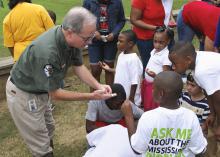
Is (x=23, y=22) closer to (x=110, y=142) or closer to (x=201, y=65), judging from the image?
(x=110, y=142)

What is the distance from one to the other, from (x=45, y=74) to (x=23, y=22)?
1.65 m

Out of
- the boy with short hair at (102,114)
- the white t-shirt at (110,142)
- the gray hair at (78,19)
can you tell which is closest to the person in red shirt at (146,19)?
the boy with short hair at (102,114)

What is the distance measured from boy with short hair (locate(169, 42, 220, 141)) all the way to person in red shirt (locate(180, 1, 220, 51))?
2.61 feet

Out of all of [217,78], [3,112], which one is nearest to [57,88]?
[217,78]

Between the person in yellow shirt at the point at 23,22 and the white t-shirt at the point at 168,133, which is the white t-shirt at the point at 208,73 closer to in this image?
the white t-shirt at the point at 168,133

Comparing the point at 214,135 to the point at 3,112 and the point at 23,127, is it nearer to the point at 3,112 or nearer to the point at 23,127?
the point at 23,127

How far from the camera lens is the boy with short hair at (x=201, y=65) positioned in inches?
126

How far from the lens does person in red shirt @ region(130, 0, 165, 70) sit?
501cm

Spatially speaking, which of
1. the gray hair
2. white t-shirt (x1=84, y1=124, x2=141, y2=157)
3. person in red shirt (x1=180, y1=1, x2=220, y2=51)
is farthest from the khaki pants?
person in red shirt (x1=180, y1=1, x2=220, y2=51)

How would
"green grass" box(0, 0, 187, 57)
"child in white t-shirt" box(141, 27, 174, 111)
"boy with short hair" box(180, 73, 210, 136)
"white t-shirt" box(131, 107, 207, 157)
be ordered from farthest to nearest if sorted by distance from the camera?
"green grass" box(0, 0, 187, 57), "child in white t-shirt" box(141, 27, 174, 111), "boy with short hair" box(180, 73, 210, 136), "white t-shirt" box(131, 107, 207, 157)

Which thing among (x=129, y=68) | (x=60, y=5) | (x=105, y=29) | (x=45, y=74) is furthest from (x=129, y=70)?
(x=60, y=5)

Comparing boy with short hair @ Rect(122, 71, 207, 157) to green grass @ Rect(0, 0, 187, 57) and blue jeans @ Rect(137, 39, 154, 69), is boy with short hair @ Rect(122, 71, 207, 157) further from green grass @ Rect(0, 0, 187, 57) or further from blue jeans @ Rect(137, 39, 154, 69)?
green grass @ Rect(0, 0, 187, 57)

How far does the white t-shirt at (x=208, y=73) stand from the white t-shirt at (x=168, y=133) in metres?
0.54

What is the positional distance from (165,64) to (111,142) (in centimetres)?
129
